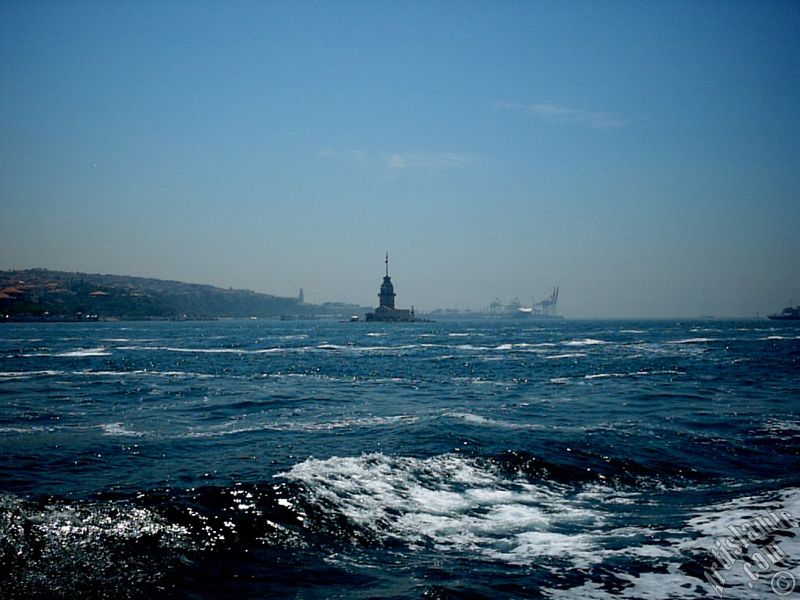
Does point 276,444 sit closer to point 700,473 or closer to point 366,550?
point 366,550

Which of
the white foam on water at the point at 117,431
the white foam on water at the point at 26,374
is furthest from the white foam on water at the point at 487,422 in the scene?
the white foam on water at the point at 26,374

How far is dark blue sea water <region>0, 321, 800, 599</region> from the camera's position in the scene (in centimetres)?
861

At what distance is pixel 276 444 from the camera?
1781cm

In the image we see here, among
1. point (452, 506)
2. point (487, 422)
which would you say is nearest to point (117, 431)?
point (452, 506)

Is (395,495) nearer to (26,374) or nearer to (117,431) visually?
(117,431)

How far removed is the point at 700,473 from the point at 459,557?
30.5ft

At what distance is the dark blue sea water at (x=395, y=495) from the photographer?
339 inches

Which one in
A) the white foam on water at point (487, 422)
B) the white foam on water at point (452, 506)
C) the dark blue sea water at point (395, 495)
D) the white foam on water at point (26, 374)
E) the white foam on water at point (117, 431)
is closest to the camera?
the dark blue sea water at point (395, 495)

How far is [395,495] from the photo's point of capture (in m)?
13.1

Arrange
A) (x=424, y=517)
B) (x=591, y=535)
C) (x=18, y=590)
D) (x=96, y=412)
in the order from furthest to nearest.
A: (x=96, y=412) → (x=424, y=517) → (x=591, y=535) → (x=18, y=590)

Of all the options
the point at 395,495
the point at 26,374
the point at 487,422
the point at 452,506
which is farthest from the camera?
the point at 26,374

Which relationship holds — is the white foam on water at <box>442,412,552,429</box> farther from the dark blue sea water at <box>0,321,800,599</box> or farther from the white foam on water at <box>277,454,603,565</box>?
the white foam on water at <box>277,454,603,565</box>

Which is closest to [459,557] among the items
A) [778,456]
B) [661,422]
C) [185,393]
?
[778,456]

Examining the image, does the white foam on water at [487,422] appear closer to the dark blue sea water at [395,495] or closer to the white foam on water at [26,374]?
the dark blue sea water at [395,495]
